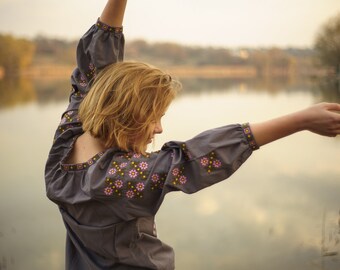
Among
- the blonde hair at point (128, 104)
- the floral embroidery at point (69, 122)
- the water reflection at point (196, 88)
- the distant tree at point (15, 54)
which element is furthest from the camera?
the water reflection at point (196, 88)

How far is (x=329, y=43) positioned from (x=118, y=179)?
2026 millimetres

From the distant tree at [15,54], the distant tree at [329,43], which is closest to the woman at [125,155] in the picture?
the distant tree at [329,43]

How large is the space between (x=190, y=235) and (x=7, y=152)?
2.15 metres

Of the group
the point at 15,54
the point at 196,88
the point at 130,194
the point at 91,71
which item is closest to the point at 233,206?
the point at 15,54

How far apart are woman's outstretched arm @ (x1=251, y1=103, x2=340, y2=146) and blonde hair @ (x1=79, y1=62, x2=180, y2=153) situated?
0.64 ft

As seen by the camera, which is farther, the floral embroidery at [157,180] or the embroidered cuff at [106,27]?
the embroidered cuff at [106,27]

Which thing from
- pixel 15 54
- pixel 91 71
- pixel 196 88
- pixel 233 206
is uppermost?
pixel 91 71

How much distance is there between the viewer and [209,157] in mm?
587

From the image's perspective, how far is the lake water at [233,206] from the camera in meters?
2.58

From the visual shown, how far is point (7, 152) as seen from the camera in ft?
13.3

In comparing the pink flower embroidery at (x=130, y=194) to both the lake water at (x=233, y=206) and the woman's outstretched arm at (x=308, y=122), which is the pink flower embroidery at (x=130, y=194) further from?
the lake water at (x=233, y=206)

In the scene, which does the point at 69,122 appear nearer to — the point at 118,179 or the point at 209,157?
the point at 118,179

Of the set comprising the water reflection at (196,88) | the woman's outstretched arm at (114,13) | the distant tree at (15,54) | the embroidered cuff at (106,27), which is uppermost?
the woman's outstretched arm at (114,13)

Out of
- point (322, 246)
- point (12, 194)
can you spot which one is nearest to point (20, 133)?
point (12, 194)
